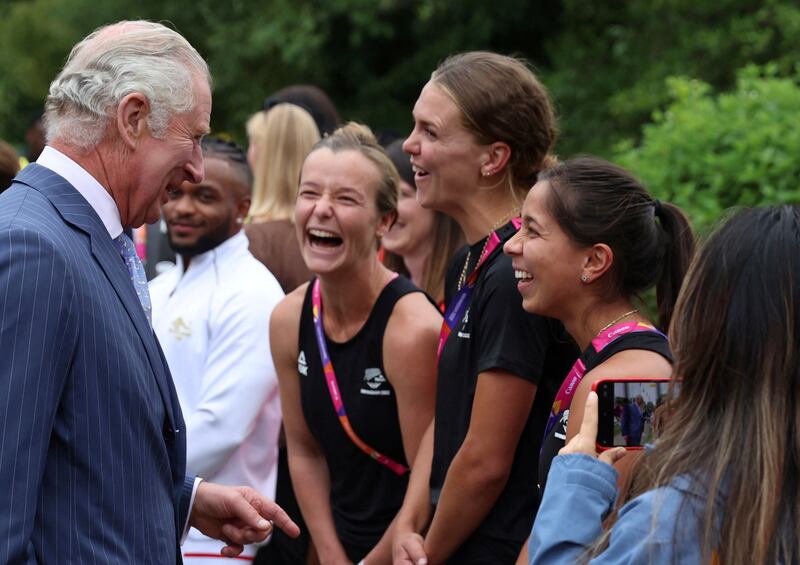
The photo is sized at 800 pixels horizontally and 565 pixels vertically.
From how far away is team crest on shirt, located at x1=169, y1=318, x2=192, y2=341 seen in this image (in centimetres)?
499

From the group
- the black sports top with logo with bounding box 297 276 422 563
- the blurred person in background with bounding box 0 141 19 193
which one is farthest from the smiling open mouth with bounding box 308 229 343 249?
the blurred person in background with bounding box 0 141 19 193

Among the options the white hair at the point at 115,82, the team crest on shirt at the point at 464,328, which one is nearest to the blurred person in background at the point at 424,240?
the team crest on shirt at the point at 464,328

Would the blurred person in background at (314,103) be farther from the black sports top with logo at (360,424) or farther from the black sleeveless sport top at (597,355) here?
the black sleeveless sport top at (597,355)

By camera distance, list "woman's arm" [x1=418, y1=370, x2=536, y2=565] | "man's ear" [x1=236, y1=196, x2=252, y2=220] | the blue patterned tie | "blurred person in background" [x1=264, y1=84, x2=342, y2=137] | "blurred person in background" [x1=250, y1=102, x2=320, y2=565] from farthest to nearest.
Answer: "blurred person in background" [x1=264, y1=84, x2=342, y2=137] < "man's ear" [x1=236, y1=196, x2=252, y2=220] < "blurred person in background" [x1=250, y1=102, x2=320, y2=565] < "woman's arm" [x1=418, y1=370, x2=536, y2=565] < the blue patterned tie

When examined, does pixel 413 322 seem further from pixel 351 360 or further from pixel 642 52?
pixel 642 52

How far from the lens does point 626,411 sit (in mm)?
2662

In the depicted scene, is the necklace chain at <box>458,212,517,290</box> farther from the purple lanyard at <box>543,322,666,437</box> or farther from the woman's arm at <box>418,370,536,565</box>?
the purple lanyard at <box>543,322,666,437</box>

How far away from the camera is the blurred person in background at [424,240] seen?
223 inches

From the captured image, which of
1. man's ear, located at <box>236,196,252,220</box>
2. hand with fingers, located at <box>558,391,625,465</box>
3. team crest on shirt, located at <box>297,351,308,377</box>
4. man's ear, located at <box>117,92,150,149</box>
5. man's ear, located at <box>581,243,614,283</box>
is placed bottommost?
hand with fingers, located at <box>558,391,625,465</box>

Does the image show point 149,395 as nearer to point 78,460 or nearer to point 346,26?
point 78,460

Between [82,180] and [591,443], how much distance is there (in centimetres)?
140

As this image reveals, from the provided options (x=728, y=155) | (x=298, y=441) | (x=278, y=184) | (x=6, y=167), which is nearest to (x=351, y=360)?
(x=298, y=441)

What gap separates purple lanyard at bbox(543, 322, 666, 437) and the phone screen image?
0.59 metres

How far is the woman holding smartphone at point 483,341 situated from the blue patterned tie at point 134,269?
42.6 inches
